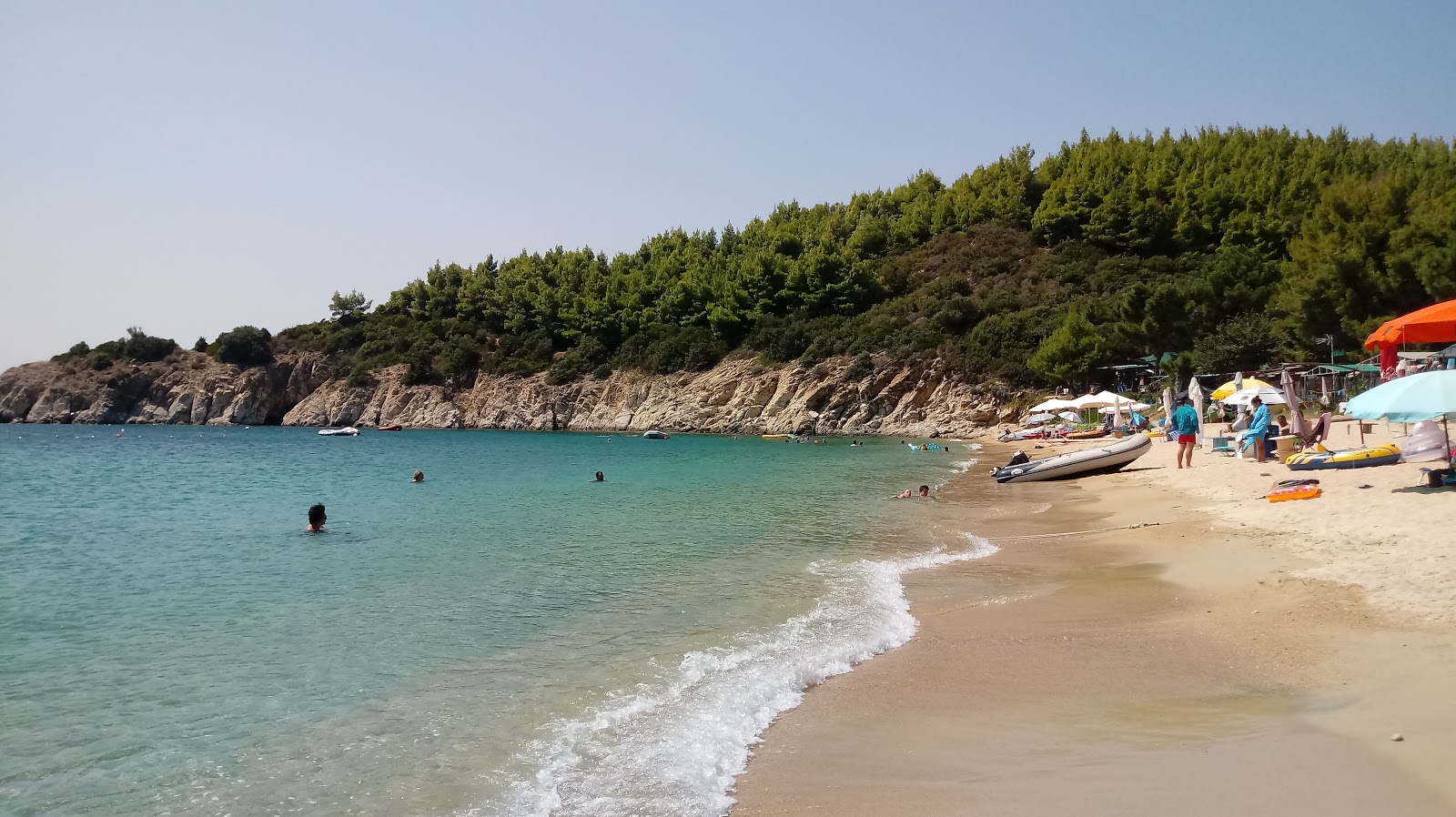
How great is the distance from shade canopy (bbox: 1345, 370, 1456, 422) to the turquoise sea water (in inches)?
218

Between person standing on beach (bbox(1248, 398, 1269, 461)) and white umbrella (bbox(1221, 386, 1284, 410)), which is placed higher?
white umbrella (bbox(1221, 386, 1284, 410))

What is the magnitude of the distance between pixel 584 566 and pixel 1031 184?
81312 mm

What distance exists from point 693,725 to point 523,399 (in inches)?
3028

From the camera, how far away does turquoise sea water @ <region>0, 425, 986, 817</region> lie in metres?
5.46

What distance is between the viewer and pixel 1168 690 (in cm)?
627

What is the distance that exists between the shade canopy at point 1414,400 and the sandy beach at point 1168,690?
112 centimetres

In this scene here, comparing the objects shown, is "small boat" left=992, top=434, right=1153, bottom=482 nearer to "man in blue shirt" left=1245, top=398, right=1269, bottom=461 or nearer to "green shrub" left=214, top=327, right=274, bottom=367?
"man in blue shirt" left=1245, top=398, right=1269, bottom=461

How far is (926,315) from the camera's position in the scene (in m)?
67.8

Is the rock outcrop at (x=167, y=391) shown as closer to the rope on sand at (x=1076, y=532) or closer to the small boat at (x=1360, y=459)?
the rope on sand at (x=1076, y=532)

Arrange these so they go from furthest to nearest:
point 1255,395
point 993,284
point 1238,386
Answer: point 993,284
point 1238,386
point 1255,395

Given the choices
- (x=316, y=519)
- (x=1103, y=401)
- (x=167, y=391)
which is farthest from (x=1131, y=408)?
(x=167, y=391)

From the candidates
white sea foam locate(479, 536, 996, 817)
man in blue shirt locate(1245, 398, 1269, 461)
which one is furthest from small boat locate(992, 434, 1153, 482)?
white sea foam locate(479, 536, 996, 817)

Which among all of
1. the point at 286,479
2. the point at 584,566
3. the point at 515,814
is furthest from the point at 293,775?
the point at 286,479

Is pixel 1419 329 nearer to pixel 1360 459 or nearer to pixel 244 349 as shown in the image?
pixel 1360 459
